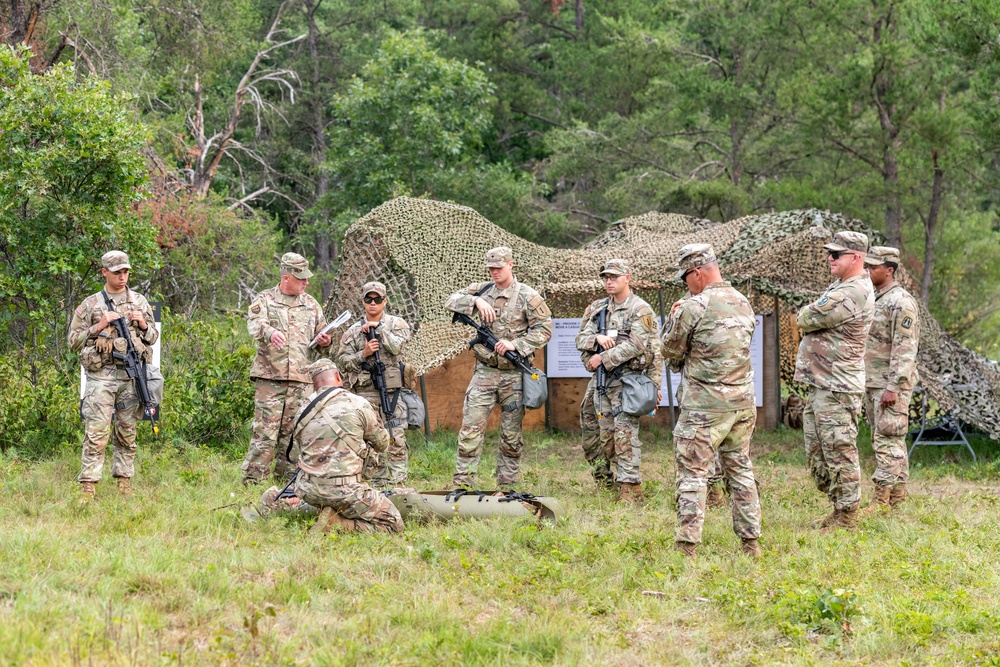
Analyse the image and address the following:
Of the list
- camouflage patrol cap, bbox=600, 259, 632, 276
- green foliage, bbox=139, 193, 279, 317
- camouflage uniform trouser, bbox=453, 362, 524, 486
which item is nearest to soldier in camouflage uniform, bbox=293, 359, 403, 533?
camouflage uniform trouser, bbox=453, 362, 524, 486

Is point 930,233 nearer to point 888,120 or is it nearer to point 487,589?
point 888,120

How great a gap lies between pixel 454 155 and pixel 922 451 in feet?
33.8

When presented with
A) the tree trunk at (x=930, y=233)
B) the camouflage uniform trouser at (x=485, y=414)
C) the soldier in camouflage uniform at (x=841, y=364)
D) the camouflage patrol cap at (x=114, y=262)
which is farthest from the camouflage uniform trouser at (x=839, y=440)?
the tree trunk at (x=930, y=233)

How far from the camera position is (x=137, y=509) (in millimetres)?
7305

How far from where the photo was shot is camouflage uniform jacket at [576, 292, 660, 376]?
317 inches

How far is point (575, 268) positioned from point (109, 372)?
496 centimetres

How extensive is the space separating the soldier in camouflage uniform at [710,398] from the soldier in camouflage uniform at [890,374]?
1839 mm

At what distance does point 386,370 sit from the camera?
329 inches

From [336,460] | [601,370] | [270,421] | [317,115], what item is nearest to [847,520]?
[601,370]

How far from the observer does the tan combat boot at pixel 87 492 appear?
7496 mm

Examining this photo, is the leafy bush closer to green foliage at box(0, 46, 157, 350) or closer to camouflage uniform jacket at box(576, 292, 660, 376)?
green foliage at box(0, 46, 157, 350)

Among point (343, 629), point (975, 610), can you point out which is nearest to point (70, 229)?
point (343, 629)

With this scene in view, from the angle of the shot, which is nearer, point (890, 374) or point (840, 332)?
point (840, 332)

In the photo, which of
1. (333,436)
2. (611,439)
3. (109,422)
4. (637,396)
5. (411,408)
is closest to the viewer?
(333,436)
